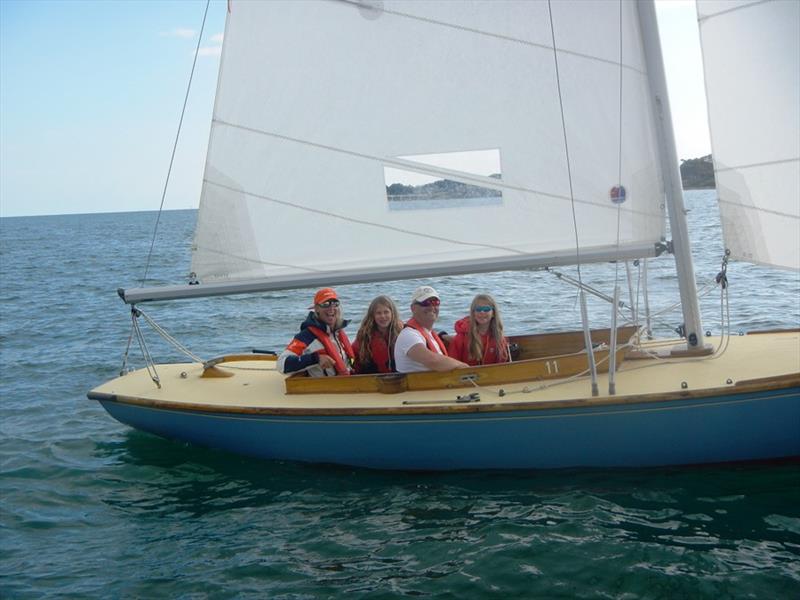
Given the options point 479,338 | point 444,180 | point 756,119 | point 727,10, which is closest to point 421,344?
point 479,338

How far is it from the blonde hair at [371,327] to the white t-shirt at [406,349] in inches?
9.1

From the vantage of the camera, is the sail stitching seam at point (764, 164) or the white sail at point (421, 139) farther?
the white sail at point (421, 139)

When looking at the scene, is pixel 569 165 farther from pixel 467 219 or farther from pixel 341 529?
pixel 341 529

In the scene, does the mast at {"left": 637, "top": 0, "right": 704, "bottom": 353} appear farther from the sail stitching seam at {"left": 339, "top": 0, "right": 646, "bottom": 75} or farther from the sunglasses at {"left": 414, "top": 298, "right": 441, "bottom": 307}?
the sunglasses at {"left": 414, "top": 298, "right": 441, "bottom": 307}

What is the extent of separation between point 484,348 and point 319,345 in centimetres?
132

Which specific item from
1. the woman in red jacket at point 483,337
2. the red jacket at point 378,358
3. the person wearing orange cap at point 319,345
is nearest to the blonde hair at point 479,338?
the woman in red jacket at point 483,337

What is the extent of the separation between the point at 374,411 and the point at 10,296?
17.7 metres

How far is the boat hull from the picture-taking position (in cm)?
581

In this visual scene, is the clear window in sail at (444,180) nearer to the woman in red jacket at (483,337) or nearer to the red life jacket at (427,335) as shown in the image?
the woman in red jacket at (483,337)

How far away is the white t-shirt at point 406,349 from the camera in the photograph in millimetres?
6637

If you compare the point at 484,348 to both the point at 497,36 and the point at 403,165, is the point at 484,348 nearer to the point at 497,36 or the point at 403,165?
the point at 403,165

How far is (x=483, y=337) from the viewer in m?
6.86

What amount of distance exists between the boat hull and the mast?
1.00 metres

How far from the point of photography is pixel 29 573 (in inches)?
225
